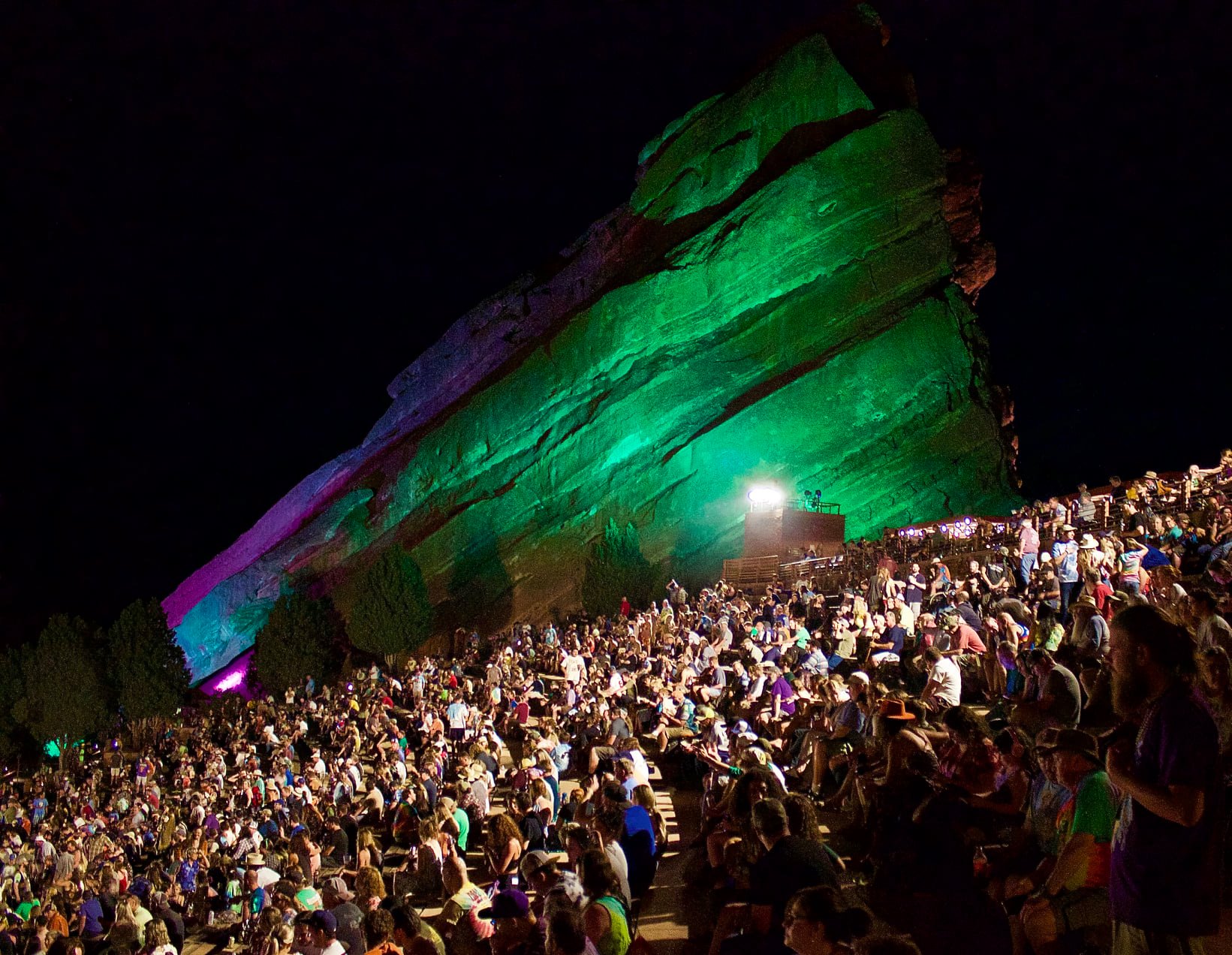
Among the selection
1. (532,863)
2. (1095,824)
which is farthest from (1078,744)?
(532,863)

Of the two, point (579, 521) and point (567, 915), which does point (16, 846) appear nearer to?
point (567, 915)

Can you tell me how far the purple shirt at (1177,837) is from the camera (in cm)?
281

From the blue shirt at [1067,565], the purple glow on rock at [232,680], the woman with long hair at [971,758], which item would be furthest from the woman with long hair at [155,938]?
the purple glow on rock at [232,680]

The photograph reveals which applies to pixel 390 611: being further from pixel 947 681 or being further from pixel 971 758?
pixel 971 758

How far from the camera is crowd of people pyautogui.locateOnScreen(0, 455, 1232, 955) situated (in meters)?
3.39

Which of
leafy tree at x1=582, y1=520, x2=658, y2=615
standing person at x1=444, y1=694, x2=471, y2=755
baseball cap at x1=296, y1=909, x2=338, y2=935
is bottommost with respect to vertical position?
baseball cap at x1=296, y1=909, x2=338, y2=935

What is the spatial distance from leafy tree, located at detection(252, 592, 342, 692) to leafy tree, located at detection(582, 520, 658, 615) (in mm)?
13373

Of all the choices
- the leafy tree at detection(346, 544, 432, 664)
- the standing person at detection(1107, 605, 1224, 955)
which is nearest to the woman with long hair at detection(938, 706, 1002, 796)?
the standing person at detection(1107, 605, 1224, 955)

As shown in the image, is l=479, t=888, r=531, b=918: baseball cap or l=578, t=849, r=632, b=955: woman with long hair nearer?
l=578, t=849, r=632, b=955: woman with long hair

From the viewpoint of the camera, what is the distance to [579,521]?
51.6 m

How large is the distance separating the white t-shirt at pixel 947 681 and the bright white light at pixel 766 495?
38039mm

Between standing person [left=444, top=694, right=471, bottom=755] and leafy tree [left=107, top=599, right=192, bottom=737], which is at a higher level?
leafy tree [left=107, top=599, right=192, bottom=737]

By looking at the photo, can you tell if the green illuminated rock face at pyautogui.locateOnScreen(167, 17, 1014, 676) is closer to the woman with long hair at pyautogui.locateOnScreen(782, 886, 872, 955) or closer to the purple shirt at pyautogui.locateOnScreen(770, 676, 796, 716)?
the purple shirt at pyautogui.locateOnScreen(770, 676, 796, 716)

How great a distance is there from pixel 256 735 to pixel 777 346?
33.0 metres
